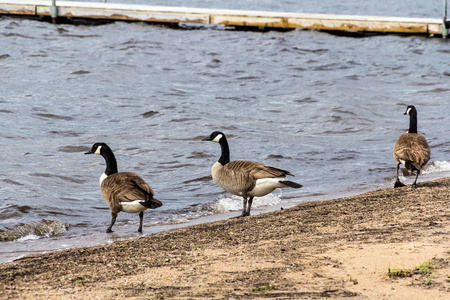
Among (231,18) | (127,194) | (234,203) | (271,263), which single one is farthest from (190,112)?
(231,18)

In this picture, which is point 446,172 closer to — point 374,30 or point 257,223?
point 257,223

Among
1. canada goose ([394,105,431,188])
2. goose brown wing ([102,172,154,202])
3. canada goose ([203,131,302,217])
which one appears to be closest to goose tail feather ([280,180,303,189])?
canada goose ([203,131,302,217])

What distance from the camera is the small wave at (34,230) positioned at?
772 centimetres

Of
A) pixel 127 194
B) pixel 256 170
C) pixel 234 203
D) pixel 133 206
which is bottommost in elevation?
pixel 234 203

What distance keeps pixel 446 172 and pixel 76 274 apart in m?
8.42

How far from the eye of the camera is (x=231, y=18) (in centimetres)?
2984

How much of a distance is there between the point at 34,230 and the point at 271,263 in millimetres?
4316

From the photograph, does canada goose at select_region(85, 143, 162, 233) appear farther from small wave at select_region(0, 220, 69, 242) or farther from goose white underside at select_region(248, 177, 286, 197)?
goose white underside at select_region(248, 177, 286, 197)

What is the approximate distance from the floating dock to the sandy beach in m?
24.1

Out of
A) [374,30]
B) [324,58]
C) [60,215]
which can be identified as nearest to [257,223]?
[60,215]

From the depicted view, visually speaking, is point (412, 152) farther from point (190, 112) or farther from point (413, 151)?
point (190, 112)

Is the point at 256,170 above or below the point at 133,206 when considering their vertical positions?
above

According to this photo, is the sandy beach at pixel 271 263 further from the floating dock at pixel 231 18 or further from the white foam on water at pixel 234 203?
the floating dock at pixel 231 18

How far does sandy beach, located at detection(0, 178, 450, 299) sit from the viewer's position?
4395 mm
